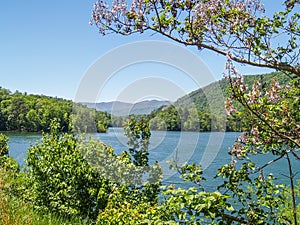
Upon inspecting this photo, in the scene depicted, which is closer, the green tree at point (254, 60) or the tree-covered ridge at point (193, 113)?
the green tree at point (254, 60)

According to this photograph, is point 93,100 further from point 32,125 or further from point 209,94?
point 32,125

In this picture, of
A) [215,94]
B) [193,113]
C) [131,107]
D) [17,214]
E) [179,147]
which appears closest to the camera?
[17,214]

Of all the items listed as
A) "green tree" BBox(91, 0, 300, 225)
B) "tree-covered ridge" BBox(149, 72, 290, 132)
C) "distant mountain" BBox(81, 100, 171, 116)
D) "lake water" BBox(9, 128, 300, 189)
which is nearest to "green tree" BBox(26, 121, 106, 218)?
"lake water" BBox(9, 128, 300, 189)

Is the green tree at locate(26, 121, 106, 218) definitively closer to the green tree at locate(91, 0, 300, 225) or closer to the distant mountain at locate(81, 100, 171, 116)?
the distant mountain at locate(81, 100, 171, 116)

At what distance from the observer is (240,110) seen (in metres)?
2.69

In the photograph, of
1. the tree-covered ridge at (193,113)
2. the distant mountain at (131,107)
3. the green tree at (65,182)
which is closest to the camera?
the tree-covered ridge at (193,113)

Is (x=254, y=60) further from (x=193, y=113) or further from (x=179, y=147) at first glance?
(x=179, y=147)

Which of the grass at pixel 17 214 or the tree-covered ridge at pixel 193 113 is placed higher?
the tree-covered ridge at pixel 193 113

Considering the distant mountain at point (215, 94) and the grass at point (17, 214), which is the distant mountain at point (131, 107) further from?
the grass at point (17, 214)

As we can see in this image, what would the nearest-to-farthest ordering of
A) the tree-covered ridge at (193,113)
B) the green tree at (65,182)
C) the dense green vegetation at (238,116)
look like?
the dense green vegetation at (238,116)
the tree-covered ridge at (193,113)
the green tree at (65,182)

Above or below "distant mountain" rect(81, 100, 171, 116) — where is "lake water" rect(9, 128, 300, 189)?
below

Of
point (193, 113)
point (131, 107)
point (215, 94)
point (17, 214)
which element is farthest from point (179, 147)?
point (17, 214)

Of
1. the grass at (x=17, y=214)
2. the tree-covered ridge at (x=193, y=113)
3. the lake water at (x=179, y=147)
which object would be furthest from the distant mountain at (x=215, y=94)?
the grass at (x=17, y=214)

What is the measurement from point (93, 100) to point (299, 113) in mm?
4072
